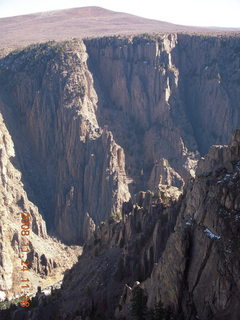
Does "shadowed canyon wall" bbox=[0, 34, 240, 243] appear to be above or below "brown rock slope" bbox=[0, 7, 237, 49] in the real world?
below

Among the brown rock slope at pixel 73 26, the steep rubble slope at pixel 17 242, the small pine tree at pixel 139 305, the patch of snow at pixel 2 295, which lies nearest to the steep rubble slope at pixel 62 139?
the steep rubble slope at pixel 17 242

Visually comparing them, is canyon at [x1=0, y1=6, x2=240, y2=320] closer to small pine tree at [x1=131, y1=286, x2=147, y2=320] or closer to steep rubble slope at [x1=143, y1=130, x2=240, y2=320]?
small pine tree at [x1=131, y1=286, x2=147, y2=320]

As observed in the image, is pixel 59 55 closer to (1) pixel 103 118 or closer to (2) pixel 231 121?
(1) pixel 103 118

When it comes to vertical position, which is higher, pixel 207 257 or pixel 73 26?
pixel 73 26

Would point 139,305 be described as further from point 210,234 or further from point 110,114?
point 110,114

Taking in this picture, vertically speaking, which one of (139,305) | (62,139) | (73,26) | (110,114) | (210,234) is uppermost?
(73,26)

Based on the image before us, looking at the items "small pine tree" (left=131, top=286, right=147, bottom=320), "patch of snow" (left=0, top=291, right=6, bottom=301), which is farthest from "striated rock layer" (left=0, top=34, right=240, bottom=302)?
"small pine tree" (left=131, top=286, right=147, bottom=320)

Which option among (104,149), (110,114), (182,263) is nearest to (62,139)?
(104,149)
